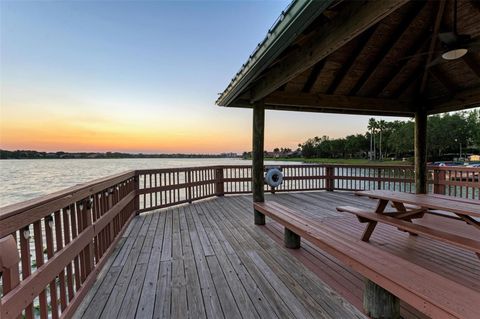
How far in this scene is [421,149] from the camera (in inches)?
191

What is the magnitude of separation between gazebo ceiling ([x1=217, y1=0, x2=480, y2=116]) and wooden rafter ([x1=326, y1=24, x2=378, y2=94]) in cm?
1

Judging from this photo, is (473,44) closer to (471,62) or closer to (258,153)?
(471,62)

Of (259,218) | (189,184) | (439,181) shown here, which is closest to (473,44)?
(259,218)

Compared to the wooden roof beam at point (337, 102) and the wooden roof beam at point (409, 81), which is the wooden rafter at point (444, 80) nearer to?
the wooden roof beam at point (409, 81)

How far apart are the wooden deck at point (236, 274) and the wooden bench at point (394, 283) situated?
216 millimetres

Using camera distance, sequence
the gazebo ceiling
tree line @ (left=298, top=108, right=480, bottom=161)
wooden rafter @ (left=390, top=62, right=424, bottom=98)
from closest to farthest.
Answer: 1. the gazebo ceiling
2. wooden rafter @ (left=390, top=62, right=424, bottom=98)
3. tree line @ (left=298, top=108, right=480, bottom=161)

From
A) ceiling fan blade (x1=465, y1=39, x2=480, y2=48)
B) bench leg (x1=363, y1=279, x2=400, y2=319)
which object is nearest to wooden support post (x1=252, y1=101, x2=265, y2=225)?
bench leg (x1=363, y1=279, x2=400, y2=319)

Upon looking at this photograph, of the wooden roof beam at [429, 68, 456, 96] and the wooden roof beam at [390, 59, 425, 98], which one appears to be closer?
the wooden roof beam at [429, 68, 456, 96]

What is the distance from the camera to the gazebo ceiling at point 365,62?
191 cm

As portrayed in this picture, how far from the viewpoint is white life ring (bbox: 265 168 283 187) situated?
673 cm

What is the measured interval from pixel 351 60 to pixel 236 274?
352 centimetres

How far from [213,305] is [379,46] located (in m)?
4.02

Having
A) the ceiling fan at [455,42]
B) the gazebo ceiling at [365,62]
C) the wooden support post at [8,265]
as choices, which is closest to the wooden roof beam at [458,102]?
the gazebo ceiling at [365,62]

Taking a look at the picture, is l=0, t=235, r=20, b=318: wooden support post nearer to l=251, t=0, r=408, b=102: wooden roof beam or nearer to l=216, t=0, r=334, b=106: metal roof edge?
l=216, t=0, r=334, b=106: metal roof edge
